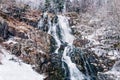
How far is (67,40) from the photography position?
40062 millimetres

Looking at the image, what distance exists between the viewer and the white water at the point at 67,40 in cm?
3338

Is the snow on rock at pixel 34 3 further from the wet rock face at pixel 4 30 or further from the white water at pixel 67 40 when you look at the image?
the wet rock face at pixel 4 30

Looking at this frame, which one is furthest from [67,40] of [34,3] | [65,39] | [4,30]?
[34,3]

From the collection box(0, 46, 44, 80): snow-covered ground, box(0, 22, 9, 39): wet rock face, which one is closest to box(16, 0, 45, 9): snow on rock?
box(0, 22, 9, 39): wet rock face

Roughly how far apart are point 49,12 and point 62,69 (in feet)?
49.3

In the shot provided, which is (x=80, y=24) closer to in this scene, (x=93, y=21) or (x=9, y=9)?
(x=93, y=21)

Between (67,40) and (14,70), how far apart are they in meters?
11.0

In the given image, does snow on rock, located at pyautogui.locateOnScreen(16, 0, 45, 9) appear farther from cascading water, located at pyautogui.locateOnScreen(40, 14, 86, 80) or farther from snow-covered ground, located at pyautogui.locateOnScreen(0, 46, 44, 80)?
snow-covered ground, located at pyautogui.locateOnScreen(0, 46, 44, 80)

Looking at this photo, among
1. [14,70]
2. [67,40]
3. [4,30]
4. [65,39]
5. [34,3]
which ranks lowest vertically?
[14,70]

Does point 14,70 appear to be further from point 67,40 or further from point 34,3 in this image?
point 34,3

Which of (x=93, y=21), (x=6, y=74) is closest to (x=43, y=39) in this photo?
(x=6, y=74)

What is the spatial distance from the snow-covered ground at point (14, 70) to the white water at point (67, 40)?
337cm

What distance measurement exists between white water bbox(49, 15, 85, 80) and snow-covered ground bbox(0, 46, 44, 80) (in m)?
3.37

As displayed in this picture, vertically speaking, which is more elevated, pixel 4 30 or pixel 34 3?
pixel 34 3
